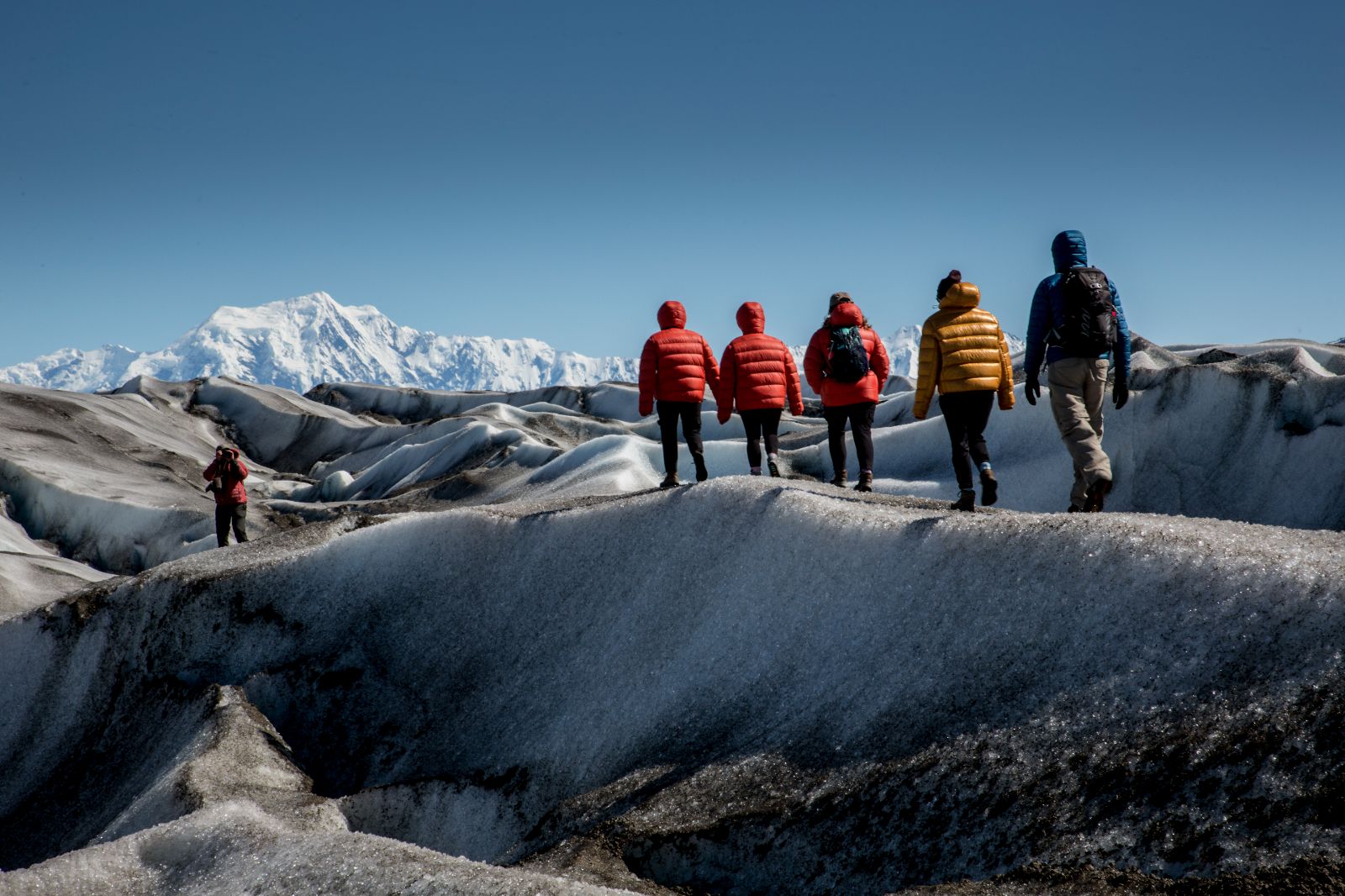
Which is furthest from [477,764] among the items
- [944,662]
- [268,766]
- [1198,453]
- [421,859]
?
[1198,453]

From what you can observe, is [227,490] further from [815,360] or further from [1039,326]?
[1039,326]

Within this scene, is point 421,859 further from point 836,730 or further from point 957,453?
point 957,453

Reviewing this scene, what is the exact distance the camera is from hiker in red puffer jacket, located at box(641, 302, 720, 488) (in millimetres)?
12078

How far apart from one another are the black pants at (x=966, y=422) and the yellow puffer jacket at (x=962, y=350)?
11cm

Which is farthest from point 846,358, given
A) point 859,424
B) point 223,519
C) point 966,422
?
point 223,519

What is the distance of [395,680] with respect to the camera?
10789 millimetres

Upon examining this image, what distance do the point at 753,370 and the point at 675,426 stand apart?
1216 millimetres

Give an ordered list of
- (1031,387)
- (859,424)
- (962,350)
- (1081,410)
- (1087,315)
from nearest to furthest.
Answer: (1087,315), (1081,410), (962,350), (1031,387), (859,424)

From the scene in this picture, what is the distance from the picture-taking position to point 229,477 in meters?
19.6

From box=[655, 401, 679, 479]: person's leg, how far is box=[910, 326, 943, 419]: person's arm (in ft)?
11.2

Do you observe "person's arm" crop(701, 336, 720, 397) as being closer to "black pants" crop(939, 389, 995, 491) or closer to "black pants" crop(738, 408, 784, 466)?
"black pants" crop(738, 408, 784, 466)

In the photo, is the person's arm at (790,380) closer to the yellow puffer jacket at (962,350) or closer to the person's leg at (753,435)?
the person's leg at (753,435)

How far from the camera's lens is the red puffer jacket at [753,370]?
1218 cm

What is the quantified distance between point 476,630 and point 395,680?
3.60 feet
